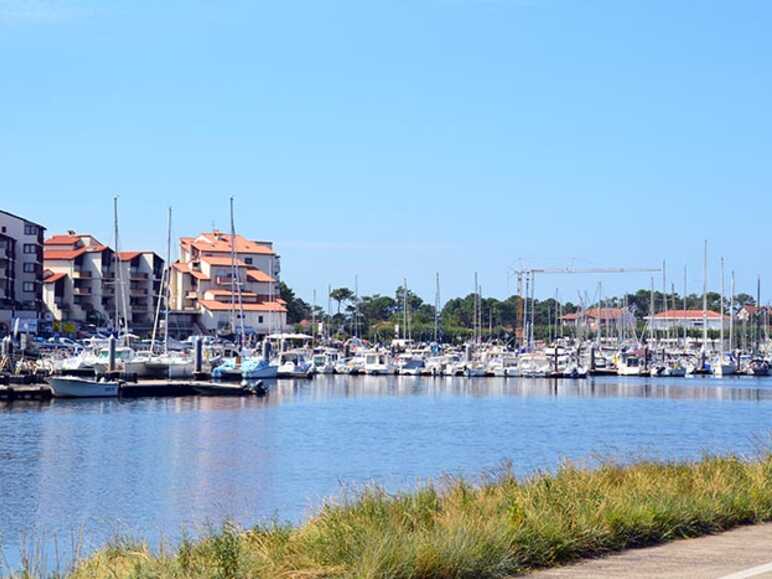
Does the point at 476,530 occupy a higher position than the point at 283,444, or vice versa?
the point at 476,530

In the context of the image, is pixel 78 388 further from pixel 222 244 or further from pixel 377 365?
pixel 222 244

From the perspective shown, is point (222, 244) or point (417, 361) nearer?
point (417, 361)

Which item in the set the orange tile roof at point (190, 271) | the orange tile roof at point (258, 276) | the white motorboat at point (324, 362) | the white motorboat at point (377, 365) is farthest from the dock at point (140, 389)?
the orange tile roof at point (258, 276)

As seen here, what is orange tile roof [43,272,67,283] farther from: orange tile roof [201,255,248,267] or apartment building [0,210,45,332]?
orange tile roof [201,255,248,267]

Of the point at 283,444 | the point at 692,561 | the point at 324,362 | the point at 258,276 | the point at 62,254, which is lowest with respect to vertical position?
the point at 283,444

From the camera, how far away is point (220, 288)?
155 m

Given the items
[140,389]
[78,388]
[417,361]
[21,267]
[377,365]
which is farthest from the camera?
[417,361]

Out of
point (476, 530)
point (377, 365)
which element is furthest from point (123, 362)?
point (476, 530)

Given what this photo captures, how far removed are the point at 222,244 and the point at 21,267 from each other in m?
37.0

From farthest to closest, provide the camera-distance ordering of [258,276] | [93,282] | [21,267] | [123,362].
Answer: [258,276], [93,282], [21,267], [123,362]

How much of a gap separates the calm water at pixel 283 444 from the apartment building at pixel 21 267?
1333 inches

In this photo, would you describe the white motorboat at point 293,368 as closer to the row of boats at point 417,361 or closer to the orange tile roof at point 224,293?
the row of boats at point 417,361

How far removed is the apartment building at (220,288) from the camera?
150m

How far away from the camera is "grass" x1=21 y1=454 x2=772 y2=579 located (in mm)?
12094
